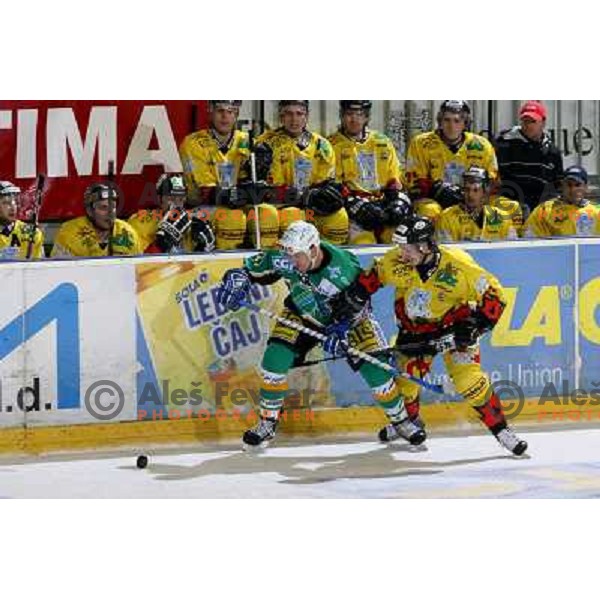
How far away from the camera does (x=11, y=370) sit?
1273 centimetres

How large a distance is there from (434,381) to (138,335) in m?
1.66

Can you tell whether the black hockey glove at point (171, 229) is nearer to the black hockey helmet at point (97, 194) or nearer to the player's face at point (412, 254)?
the black hockey helmet at point (97, 194)

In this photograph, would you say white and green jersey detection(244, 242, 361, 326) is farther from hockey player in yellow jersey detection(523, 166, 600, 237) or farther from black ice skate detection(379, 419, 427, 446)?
hockey player in yellow jersey detection(523, 166, 600, 237)

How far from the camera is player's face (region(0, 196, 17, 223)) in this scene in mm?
12992

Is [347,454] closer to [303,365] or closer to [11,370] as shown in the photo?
[303,365]

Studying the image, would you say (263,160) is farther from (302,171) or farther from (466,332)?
(466,332)

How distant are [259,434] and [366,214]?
141 centimetres

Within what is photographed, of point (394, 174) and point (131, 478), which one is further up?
point (394, 174)

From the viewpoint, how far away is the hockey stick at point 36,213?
13.0 meters

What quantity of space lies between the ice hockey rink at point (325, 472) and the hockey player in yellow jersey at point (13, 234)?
108 cm

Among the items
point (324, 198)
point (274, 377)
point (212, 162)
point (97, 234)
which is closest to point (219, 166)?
point (212, 162)

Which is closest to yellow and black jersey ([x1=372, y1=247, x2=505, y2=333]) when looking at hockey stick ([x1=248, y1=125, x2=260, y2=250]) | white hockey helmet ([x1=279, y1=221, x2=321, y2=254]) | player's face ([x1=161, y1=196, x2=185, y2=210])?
white hockey helmet ([x1=279, y1=221, x2=321, y2=254])

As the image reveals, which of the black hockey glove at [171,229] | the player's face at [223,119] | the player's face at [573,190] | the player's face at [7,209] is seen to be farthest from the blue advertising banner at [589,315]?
the player's face at [7,209]

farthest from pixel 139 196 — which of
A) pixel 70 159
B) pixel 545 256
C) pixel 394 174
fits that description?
pixel 545 256
